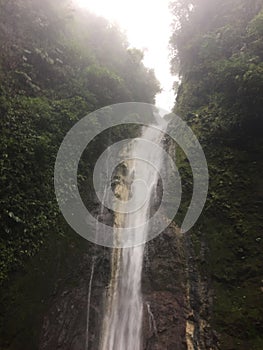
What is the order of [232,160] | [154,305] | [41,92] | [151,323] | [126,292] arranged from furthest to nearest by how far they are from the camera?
[41,92] → [232,160] → [126,292] → [154,305] → [151,323]

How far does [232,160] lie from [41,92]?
7.52 metres

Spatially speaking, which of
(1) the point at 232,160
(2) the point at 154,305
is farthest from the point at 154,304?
(1) the point at 232,160

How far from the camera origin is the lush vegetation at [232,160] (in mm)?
6961

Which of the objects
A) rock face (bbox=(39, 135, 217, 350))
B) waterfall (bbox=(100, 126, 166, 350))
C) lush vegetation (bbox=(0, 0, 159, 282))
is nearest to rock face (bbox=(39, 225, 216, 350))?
rock face (bbox=(39, 135, 217, 350))

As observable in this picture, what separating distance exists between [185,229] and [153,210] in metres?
1.44

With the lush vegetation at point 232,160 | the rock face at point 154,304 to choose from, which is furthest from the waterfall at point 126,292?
the lush vegetation at point 232,160

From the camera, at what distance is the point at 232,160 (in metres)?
9.83

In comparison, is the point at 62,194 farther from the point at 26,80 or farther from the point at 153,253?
the point at 26,80

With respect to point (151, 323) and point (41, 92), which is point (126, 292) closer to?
point (151, 323)

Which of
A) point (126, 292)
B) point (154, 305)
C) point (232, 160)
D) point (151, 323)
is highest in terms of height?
point (232, 160)

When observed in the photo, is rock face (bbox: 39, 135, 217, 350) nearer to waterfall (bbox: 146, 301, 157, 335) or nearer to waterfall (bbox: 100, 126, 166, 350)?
waterfall (bbox: 146, 301, 157, 335)

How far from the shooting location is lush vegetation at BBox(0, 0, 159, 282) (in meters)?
7.95

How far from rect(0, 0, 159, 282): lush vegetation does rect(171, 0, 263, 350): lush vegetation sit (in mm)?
4230

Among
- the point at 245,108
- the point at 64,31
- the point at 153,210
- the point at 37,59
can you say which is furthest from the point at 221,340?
the point at 64,31
